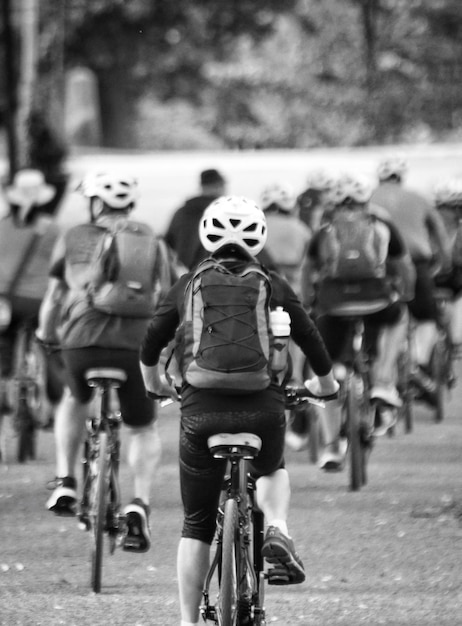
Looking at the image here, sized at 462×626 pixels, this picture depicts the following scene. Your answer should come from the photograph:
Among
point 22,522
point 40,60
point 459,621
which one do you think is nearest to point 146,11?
point 40,60

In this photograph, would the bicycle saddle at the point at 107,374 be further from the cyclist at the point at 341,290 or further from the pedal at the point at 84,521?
the cyclist at the point at 341,290

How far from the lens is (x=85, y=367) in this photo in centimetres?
882

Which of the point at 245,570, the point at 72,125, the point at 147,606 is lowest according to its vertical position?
the point at 72,125

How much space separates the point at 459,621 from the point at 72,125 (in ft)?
125

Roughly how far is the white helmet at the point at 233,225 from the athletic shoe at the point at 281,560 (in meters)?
1.00

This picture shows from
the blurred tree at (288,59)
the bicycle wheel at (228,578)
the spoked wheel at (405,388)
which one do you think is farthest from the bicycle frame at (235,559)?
the blurred tree at (288,59)

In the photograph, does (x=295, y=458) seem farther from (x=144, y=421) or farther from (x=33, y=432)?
(x=144, y=421)

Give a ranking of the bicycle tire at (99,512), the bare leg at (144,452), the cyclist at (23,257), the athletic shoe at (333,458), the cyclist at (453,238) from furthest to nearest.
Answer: the cyclist at (453,238)
the cyclist at (23,257)
the athletic shoe at (333,458)
the bare leg at (144,452)
the bicycle tire at (99,512)

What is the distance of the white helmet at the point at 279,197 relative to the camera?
43.7ft

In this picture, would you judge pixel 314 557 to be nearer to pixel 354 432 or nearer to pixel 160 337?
pixel 354 432

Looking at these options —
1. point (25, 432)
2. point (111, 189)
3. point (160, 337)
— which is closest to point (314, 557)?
point (111, 189)

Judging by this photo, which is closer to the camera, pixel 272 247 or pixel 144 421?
pixel 144 421

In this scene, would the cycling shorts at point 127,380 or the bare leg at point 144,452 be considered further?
the bare leg at point 144,452

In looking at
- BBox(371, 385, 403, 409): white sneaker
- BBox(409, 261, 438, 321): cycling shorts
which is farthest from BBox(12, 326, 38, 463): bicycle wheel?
BBox(409, 261, 438, 321): cycling shorts
